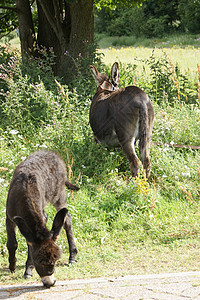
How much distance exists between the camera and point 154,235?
5.61 meters

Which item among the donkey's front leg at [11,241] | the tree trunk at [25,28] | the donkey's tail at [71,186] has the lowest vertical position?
the donkey's front leg at [11,241]

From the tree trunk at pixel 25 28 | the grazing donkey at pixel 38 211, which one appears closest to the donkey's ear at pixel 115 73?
the grazing donkey at pixel 38 211

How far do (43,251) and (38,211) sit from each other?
436 millimetres

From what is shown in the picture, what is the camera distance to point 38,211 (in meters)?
4.28

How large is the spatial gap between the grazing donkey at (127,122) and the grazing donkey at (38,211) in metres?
1.72

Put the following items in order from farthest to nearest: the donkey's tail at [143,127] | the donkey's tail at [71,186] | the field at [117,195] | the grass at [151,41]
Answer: the grass at [151,41] < the donkey's tail at [143,127] < the donkey's tail at [71,186] < the field at [117,195]

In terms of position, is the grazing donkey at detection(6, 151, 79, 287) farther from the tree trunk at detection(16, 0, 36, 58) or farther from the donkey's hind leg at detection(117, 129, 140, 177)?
the tree trunk at detection(16, 0, 36, 58)

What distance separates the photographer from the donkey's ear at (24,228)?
4000 millimetres

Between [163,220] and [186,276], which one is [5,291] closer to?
[186,276]

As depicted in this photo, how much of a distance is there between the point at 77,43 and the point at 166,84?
2.91 m

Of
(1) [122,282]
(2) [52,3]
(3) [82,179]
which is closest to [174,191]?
(3) [82,179]

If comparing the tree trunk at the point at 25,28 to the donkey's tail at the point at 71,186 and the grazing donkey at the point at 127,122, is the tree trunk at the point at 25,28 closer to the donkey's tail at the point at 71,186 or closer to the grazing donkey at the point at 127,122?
the grazing donkey at the point at 127,122

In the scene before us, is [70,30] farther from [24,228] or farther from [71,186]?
[24,228]

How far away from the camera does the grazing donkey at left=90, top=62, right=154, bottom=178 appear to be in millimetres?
6809
